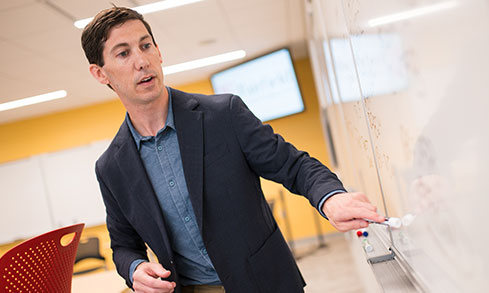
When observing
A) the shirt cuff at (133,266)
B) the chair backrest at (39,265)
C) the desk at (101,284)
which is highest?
the chair backrest at (39,265)

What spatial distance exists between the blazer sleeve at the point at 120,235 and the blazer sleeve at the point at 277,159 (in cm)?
50

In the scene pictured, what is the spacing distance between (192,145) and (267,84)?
4303mm

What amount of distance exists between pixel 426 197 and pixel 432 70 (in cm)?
23

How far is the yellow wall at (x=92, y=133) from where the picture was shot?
6.39 metres

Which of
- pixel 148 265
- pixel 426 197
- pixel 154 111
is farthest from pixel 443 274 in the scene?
pixel 154 111

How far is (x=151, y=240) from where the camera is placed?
1.27 m

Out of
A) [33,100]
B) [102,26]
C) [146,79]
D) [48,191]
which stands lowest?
[48,191]

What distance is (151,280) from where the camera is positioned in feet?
3.71

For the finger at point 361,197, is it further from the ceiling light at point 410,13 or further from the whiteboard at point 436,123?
the ceiling light at point 410,13

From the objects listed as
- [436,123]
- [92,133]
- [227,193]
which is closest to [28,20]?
[227,193]

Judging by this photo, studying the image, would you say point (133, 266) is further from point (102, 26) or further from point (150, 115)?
point (102, 26)

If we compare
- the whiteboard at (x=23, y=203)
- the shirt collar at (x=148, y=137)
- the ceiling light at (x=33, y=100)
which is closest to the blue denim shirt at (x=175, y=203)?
the shirt collar at (x=148, y=137)

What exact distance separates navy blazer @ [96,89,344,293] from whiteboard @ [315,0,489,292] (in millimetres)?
374

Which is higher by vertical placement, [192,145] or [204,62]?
[204,62]
